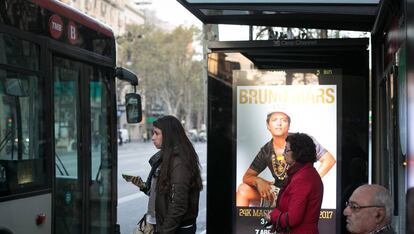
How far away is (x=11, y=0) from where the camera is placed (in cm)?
414

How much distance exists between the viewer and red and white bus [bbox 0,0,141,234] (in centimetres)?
416

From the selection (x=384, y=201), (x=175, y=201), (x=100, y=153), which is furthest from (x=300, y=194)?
(x=100, y=153)

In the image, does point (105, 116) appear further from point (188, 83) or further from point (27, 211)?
point (188, 83)

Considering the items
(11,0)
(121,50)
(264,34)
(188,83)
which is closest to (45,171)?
(11,0)

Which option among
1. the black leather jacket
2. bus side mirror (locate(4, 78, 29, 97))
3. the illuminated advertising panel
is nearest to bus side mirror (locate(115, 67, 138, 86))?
the illuminated advertising panel

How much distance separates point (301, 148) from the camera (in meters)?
3.99

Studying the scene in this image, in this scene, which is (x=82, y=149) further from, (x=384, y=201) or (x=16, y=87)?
(x=384, y=201)

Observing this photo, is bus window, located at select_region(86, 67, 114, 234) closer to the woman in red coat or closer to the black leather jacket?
the black leather jacket

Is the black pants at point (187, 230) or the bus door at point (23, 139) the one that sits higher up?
the bus door at point (23, 139)

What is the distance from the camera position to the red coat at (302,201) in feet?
12.8

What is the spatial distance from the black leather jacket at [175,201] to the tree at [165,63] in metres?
52.0

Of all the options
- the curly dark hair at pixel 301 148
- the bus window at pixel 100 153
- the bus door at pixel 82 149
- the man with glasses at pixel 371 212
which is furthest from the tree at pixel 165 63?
the man with glasses at pixel 371 212

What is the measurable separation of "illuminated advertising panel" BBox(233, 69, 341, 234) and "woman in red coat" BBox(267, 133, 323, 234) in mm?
1688

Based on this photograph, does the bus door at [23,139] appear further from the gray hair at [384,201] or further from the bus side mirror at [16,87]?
the gray hair at [384,201]
